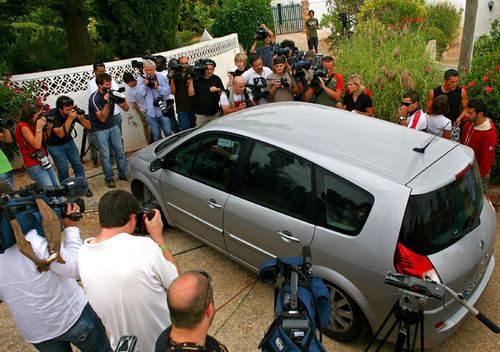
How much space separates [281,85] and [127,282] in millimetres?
4497

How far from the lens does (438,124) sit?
491 cm

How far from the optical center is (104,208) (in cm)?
238

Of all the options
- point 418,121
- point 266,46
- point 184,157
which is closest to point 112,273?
point 184,157

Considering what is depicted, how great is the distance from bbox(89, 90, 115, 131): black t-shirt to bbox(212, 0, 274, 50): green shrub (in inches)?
313

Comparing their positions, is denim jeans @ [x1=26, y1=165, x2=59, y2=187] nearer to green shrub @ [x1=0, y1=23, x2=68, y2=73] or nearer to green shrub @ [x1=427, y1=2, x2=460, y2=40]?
green shrub @ [x1=0, y1=23, x2=68, y2=73]

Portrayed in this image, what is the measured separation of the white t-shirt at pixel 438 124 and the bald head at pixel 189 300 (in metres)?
3.94

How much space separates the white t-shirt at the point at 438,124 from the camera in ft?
16.0

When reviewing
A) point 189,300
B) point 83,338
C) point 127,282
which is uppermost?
point 189,300

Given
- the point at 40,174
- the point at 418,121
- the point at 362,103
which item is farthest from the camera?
the point at 362,103

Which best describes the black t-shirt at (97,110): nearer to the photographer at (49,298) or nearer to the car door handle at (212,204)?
the car door handle at (212,204)

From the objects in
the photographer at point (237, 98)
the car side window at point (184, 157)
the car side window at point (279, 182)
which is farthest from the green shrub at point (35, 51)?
the car side window at point (279, 182)

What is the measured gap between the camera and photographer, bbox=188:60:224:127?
21.7 ft

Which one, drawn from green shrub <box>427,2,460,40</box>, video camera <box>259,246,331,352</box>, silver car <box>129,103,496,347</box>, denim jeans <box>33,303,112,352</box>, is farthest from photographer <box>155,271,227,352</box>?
green shrub <box>427,2,460,40</box>

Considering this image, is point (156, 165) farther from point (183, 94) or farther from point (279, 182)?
point (183, 94)
